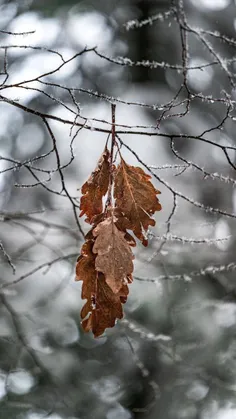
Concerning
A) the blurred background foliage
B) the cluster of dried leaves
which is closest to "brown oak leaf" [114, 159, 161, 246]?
the cluster of dried leaves

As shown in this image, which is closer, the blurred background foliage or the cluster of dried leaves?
the cluster of dried leaves

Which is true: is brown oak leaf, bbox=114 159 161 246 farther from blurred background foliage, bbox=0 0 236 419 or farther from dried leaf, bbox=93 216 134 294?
blurred background foliage, bbox=0 0 236 419

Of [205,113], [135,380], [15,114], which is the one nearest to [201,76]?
Result: [205,113]

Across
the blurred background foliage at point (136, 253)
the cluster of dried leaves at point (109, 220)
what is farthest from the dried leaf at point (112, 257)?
the blurred background foliage at point (136, 253)

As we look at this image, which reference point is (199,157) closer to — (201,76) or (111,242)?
(201,76)

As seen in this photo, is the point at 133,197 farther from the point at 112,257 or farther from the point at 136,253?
the point at 136,253

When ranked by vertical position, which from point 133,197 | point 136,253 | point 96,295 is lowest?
point 96,295

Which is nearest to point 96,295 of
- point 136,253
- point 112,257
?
point 112,257
